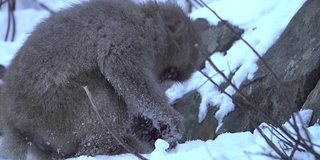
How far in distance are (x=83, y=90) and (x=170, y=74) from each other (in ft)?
4.10

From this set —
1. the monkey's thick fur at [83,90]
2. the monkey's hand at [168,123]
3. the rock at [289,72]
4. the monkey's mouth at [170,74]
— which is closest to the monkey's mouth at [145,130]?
the monkey's thick fur at [83,90]

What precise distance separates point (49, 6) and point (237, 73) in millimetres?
5604

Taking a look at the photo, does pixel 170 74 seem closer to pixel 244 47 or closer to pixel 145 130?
pixel 145 130

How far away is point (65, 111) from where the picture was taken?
538 cm

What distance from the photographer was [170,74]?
641 cm

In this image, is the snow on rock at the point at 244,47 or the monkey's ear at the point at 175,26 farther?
the snow on rock at the point at 244,47

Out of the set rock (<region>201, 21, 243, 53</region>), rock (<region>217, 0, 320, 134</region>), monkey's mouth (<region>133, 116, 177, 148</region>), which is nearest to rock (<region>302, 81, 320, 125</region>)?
rock (<region>217, 0, 320, 134</region>)

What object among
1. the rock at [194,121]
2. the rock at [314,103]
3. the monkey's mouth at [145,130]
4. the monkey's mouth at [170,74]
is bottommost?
the rock at [194,121]

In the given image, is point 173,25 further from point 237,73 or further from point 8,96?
point 8,96

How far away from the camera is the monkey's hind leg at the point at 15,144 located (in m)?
5.51

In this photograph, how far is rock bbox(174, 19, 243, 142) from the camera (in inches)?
272

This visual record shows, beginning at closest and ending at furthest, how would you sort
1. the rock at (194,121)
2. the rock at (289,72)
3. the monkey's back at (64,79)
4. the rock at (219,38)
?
the monkey's back at (64,79) → the rock at (289,72) → the rock at (194,121) → the rock at (219,38)

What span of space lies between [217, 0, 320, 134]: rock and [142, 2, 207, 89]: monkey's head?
56 cm

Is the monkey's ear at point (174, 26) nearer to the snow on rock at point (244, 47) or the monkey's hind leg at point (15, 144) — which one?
the snow on rock at point (244, 47)
